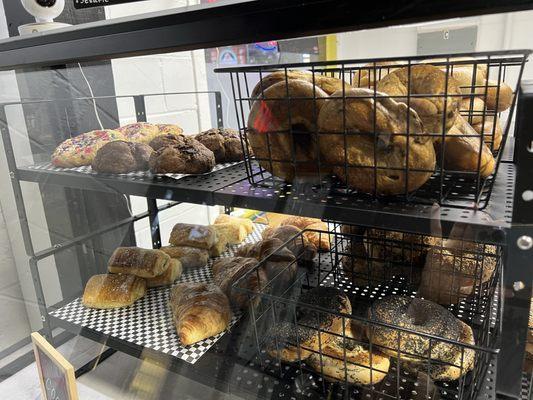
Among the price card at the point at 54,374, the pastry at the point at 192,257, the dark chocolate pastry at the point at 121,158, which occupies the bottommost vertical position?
the price card at the point at 54,374

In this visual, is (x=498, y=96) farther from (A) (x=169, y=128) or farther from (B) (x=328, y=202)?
(A) (x=169, y=128)

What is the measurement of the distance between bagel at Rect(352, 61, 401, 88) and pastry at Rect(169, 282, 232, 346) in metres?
0.63

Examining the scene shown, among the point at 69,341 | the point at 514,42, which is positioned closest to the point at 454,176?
the point at 514,42

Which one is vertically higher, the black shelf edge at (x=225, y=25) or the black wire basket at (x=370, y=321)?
the black shelf edge at (x=225, y=25)

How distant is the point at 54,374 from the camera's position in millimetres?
1003

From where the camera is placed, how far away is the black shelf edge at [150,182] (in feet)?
2.97

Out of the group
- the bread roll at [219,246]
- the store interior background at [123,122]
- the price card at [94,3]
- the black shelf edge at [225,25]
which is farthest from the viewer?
the bread roll at [219,246]

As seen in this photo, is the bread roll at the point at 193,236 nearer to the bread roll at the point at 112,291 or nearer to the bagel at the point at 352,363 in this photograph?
the bread roll at the point at 112,291

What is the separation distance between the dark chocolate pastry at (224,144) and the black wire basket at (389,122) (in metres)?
0.32

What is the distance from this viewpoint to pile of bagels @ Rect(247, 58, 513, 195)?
2.05 feet

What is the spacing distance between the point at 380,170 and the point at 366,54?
0.18m

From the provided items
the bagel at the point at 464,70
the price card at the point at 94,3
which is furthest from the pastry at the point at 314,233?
the price card at the point at 94,3

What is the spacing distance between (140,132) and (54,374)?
0.73 m

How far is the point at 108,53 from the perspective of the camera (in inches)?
30.7
